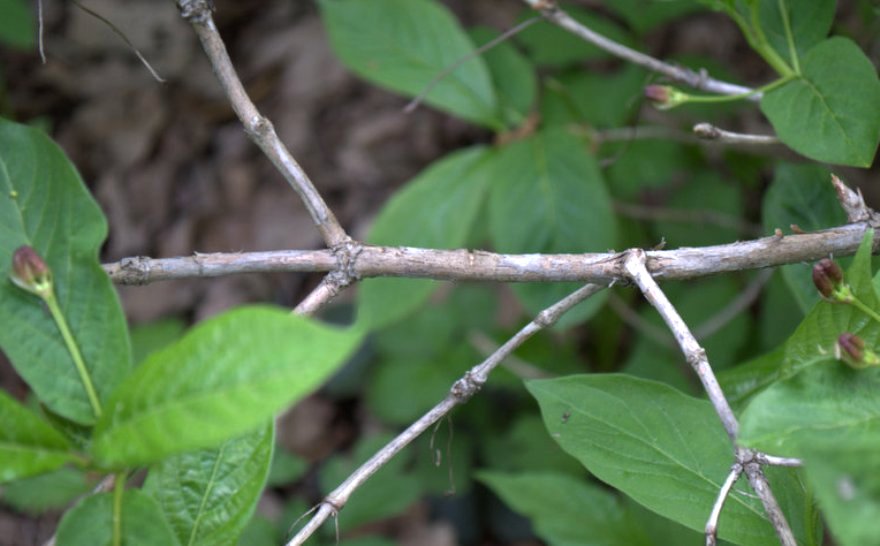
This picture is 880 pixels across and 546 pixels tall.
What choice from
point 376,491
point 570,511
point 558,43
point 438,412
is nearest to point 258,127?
point 438,412

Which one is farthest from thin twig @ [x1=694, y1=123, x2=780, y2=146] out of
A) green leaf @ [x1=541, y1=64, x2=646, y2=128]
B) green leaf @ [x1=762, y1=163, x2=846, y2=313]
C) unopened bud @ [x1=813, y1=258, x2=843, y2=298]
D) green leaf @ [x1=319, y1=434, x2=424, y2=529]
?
green leaf @ [x1=319, y1=434, x2=424, y2=529]

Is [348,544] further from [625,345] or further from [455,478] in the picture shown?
[625,345]

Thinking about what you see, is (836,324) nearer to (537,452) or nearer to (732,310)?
(732,310)

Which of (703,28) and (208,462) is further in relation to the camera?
(703,28)

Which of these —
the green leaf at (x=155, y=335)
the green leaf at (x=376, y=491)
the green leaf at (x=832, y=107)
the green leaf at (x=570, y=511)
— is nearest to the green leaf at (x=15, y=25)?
the green leaf at (x=155, y=335)

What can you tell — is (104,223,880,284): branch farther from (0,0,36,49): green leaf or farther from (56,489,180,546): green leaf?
(0,0,36,49): green leaf

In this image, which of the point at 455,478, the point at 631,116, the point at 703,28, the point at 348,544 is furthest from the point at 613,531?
the point at 703,28

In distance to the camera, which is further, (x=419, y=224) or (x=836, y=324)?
(x=419, y=224)
